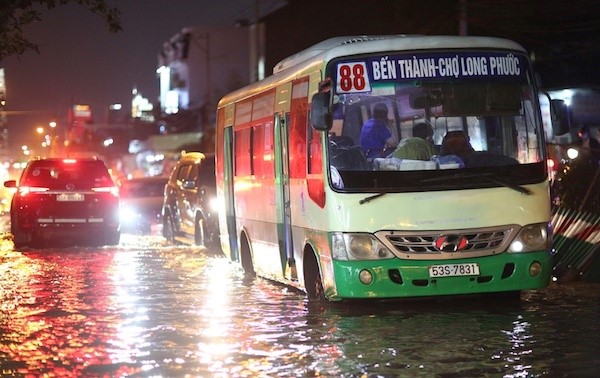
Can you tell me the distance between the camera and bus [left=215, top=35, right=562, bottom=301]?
1231 centimetres

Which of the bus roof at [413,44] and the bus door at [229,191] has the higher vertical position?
the bus roof at [413,44]

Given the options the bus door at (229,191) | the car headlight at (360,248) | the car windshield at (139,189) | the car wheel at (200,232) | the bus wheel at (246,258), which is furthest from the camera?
the car windshield at (139,189)

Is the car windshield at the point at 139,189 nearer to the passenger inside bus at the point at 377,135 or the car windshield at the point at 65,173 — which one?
the car windshield at the point at 65,173

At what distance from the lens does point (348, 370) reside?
940 centimetres

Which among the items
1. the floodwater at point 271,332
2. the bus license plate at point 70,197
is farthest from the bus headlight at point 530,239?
the bus license plate at point 70,197

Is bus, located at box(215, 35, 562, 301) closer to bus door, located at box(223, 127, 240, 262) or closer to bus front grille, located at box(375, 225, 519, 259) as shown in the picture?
bus front grille, located at box(375, 225, 519, 259)

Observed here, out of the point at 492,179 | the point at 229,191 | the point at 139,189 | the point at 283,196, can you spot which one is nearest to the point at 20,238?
the point at 229,191

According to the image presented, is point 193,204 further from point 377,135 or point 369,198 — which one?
point 369,198

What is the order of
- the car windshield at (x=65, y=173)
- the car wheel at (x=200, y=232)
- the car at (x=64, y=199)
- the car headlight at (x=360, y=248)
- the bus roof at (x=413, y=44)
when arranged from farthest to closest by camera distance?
the car windshield at (x=65, y=173) < the car at (x=64, y=199) < the car wheel at (x=200, y=232) < the bus roof at (x=413, y=44) < the car headlight at (x=360, y=248)

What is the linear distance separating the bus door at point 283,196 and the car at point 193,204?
836cm

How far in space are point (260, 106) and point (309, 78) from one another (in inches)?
118

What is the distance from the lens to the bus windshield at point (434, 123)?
1252 cm

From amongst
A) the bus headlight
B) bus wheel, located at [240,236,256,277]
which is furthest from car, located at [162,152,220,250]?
the bus headlight

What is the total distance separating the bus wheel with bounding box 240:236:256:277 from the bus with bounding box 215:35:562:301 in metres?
4.12
